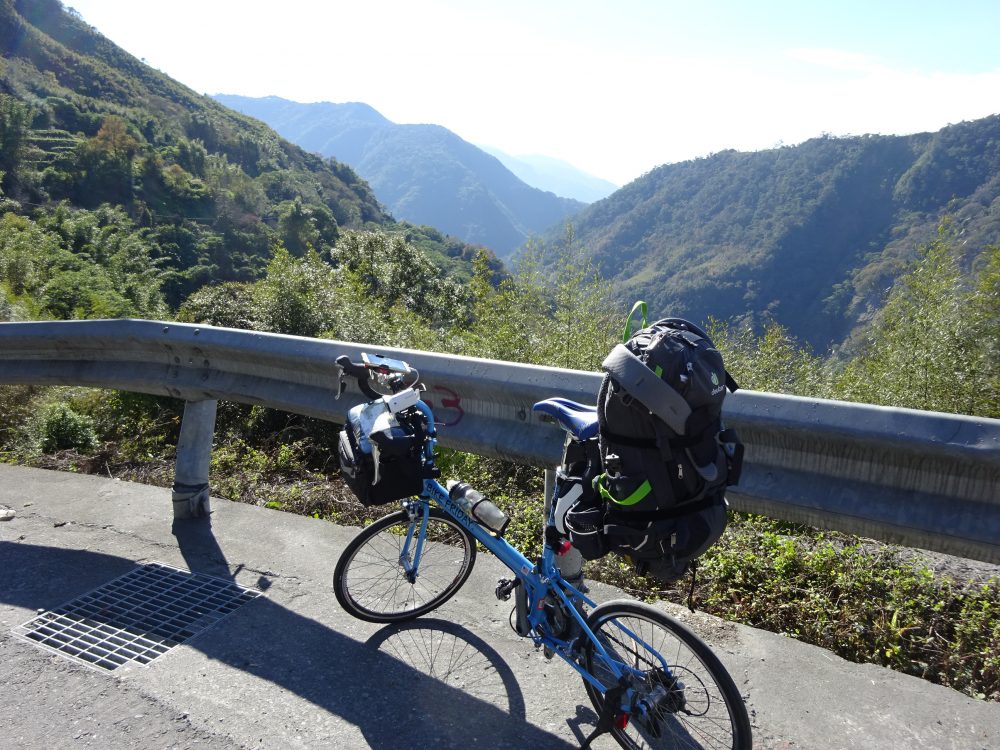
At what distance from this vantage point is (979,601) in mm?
3107

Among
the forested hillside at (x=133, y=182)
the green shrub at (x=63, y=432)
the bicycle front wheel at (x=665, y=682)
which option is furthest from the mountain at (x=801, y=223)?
the bicycle front wheel at (x=665, y=682)

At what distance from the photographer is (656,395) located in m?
2.01

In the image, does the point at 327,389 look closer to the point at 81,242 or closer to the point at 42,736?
the point at 42,736

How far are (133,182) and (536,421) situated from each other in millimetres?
96465

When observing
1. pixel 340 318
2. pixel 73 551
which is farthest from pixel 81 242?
pixel 73 551

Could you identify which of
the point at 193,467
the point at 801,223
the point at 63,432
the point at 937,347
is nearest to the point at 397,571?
the point at 193,467

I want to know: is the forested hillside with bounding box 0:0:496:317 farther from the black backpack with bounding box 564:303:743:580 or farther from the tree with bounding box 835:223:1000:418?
the black backpack with bounding box 564:303:743:580

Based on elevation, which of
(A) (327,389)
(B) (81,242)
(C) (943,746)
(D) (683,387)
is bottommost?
(B) (81,242)

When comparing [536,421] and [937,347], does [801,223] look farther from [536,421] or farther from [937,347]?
[536,421]

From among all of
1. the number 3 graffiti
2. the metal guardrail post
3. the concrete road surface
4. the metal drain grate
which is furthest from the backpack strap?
the metal guardrail post

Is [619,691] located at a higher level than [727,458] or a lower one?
lower

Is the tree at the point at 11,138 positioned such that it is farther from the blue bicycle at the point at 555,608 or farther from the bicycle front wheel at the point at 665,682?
the bicycle front wheel at the point at 665,682

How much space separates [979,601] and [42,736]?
3645 mm

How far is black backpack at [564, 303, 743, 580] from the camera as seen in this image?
2.04 meters
